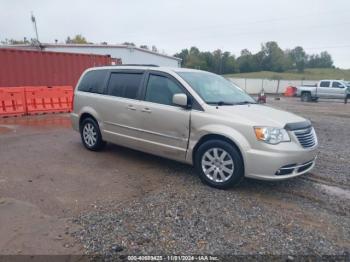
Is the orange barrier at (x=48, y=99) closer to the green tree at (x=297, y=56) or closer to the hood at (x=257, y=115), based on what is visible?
the hood at (x=257, y=115)

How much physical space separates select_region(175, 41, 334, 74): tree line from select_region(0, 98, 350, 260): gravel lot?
203ft

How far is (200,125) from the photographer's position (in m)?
4.66

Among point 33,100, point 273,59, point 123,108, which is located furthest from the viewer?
point 273,59

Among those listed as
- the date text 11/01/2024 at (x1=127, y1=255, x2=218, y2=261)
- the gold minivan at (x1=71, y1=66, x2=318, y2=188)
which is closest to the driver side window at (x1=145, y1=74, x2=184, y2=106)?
the gold minivan at (x1=71, y1=66, x2=318, y2=188)

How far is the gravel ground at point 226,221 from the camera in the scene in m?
3.11

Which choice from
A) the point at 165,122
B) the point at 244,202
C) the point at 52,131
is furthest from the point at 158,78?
the point at 52,131

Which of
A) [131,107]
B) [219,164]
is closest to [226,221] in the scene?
[219,164]

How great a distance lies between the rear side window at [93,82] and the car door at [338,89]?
23.7m

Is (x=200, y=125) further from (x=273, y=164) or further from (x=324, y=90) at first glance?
(x=324, y=90)

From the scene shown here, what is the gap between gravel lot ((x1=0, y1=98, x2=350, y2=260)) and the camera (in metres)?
3.12

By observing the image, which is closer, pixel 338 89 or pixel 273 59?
pixel 338 89

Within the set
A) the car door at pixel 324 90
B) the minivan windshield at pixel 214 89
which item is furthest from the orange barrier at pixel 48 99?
the car door at pixel 324 90

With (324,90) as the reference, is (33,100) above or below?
above

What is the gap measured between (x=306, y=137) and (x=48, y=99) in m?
10.9
